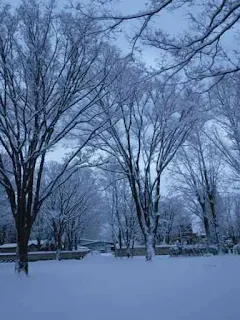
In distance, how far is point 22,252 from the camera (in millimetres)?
10273

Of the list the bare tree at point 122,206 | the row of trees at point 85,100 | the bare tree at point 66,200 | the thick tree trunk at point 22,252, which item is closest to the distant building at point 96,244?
the bare tree at point 122,206

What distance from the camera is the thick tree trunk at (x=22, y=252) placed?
403 inches

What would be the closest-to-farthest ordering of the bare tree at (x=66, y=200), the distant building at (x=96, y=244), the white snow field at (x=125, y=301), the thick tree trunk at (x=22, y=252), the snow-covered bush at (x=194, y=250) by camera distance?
the white snow field at (x=125, y=301), the thick tree trunk at (x=22, y=252), the snow-covered bush at (x=194, y=250), the bare tree at (x=66, y=200), the distant building at (x=96, y=244)

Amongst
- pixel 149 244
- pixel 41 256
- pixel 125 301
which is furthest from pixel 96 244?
pixel 125 301

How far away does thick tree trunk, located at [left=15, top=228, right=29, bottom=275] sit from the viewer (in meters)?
10.2

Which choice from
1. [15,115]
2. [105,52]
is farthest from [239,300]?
[105,52]

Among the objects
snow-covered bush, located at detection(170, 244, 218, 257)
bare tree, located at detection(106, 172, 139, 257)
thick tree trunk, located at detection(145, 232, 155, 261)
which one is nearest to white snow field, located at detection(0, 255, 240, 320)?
thick tree trunk, located at detection(145, 232, 155, 261)

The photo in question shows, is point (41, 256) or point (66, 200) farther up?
point (66, 200)

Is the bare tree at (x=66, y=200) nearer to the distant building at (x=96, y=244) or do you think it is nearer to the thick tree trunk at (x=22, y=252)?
the thick tree trunk at (x=22, y=252)

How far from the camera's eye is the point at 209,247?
86.9 feet

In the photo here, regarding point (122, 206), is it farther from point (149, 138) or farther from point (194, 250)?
point (149, 138)

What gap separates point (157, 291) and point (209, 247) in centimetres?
2116

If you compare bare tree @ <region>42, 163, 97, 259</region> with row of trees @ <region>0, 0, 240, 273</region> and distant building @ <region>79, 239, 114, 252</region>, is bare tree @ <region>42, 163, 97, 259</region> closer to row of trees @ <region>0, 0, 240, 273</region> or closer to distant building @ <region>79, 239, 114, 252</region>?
row of trees @ <region>0, 0, 240, 273</region>

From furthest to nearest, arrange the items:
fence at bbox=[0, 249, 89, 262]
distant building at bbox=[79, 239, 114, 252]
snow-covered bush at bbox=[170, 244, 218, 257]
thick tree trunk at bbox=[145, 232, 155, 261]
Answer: distant building at bbox=[79, 239, 114, 252] < fence at bbox=[0, 249, 89, 262] < snow-covered bush at bbox=[170, 244, 218, 257] < thick tree trunk at bbox=[145, 232, 155, 261]
